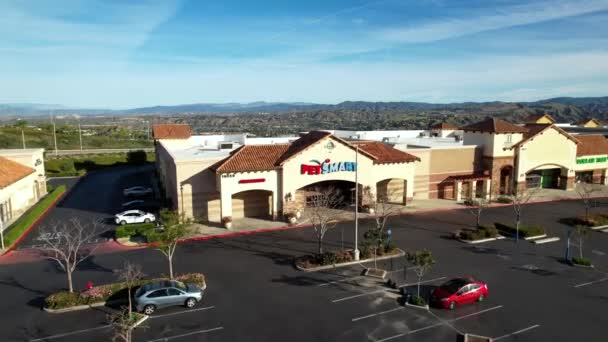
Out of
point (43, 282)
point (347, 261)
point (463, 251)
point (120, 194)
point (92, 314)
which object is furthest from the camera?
point (120, 194)

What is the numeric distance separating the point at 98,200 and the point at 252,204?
2101cm

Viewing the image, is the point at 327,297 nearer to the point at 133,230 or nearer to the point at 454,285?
the point at 454,285

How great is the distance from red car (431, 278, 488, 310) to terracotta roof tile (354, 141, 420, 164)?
21.1 m

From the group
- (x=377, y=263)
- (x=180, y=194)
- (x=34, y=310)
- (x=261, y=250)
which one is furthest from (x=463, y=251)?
(x=34, y=310)

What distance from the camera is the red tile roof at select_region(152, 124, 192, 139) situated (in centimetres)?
5841

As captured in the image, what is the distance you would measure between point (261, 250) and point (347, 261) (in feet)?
22.2

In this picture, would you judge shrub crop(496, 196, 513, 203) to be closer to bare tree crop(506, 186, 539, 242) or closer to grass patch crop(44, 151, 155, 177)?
bare tree crop(506, 186, 539, 242)

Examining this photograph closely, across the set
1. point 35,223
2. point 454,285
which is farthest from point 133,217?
point 454,285

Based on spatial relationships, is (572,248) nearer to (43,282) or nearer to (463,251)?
(463,251)

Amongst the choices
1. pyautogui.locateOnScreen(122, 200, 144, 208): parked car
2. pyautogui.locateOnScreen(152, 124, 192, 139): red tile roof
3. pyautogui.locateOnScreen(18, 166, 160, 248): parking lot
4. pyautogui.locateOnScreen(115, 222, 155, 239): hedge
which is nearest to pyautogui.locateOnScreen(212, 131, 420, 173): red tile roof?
pyautogui.locateOnScreen(115, 222, 155, 239): hedge

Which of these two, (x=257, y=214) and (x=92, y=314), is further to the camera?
(x=257, y=214)

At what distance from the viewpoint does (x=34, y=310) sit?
22688 mm

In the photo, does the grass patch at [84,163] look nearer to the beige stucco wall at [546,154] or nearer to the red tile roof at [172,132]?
the red tile roof at [172,132]

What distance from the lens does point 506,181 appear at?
171ft
